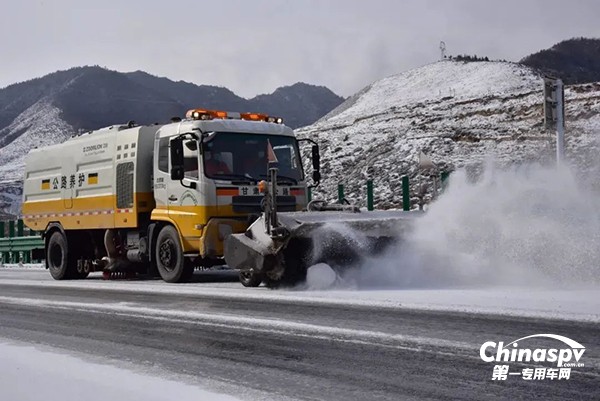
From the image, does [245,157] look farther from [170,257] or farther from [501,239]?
[501,239]

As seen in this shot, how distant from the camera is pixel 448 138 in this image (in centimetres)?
3406

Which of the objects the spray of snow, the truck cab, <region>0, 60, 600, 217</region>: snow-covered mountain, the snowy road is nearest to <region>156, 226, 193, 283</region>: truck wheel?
the truck cab

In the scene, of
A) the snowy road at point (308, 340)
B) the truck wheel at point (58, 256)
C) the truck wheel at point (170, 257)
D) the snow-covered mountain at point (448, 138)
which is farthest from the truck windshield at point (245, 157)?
the snow-covered mountain at point (448, 138)

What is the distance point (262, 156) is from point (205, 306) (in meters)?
4.16

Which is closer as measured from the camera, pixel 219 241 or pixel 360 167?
pixel 219 241

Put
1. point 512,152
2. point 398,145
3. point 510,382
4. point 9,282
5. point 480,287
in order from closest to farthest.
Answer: point 510,382, point 480,287, point 9,282, point 512,152, point 398,145

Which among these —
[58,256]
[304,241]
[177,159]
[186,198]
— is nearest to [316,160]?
[186,198]

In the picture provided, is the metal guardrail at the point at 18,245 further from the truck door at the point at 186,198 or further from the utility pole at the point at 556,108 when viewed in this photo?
the utility pole at the point at 556,108

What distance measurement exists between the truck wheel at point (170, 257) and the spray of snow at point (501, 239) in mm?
3320

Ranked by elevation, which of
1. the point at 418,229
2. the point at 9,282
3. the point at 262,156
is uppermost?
the point at 262,156

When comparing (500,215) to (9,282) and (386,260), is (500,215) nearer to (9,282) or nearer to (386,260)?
(386,260)

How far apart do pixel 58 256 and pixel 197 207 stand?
545 centimetres

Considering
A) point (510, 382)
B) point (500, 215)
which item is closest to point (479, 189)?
point (500, 215)

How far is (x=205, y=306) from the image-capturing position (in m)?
9.12
